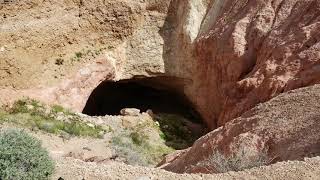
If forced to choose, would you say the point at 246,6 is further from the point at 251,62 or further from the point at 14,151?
the point at 14,151

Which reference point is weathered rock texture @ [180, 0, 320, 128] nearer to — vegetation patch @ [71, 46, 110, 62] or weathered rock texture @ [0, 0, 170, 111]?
weathered rock texture @ [0, 0, 170, 111]

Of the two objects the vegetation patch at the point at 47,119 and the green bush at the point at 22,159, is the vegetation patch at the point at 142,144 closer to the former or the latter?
the vegetation patch at the point at 47,119

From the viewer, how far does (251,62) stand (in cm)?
1505

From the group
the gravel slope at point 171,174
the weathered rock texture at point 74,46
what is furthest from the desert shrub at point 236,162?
the weathered rock texture at point 74,46

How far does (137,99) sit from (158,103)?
0.92 m

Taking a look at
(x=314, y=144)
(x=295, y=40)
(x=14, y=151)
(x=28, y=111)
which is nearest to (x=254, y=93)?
(x=295, y=40)

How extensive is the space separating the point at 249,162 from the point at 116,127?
898 cm

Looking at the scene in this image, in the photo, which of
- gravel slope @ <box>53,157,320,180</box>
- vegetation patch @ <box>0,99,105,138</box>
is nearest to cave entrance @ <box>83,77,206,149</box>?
vegetation patch @ <box>0,99,105,138</box>

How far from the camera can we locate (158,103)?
22203 millimetres

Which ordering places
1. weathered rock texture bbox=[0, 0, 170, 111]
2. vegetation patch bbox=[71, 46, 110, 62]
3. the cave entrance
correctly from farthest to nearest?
1. vegetation patch bbox=[71, 46, 110, 62]
2. the cave entrance
3. weathered rock texture bbox=[0, 0, 170, 111]

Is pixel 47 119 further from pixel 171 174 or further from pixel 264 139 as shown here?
pixel 171 174

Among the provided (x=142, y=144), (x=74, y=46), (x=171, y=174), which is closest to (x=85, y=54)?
(x=74, y=46)

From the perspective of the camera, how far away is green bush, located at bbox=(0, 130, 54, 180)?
6.77 m

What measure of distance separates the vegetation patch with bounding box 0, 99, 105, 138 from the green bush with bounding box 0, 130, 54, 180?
8245mm
